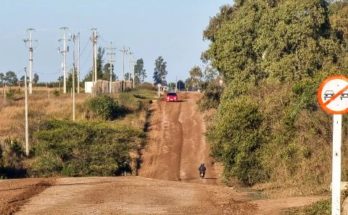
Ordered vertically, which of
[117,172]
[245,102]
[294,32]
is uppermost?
[294,32]

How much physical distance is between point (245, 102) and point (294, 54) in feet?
26.1

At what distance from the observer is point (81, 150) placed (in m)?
63.8

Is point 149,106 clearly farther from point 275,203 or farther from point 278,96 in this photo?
point 275,203

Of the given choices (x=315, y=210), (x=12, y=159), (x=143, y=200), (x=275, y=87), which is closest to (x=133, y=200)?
(x=143, y=200)

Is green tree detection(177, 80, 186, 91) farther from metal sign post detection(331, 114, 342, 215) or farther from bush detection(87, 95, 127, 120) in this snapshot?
metal sign post detection(331, 114, 342, 215)

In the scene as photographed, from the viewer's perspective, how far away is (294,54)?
5022cm

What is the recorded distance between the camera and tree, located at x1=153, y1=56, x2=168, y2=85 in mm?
170500

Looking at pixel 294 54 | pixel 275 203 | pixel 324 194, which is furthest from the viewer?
pixel 294 54

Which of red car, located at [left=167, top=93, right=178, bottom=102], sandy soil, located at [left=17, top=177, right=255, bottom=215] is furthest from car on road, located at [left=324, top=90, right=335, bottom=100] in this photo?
red car, located at [left=167, top=93, right=178, bottom=102]

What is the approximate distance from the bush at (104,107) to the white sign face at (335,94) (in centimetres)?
7171

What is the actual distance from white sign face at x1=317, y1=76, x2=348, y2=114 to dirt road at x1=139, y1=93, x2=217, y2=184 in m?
44.7

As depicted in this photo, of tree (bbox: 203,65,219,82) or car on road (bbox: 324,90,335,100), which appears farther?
tree (bbox: 203,65,219,82)

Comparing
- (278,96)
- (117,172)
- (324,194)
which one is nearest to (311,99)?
(278,96)

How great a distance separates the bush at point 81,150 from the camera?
60.7m
